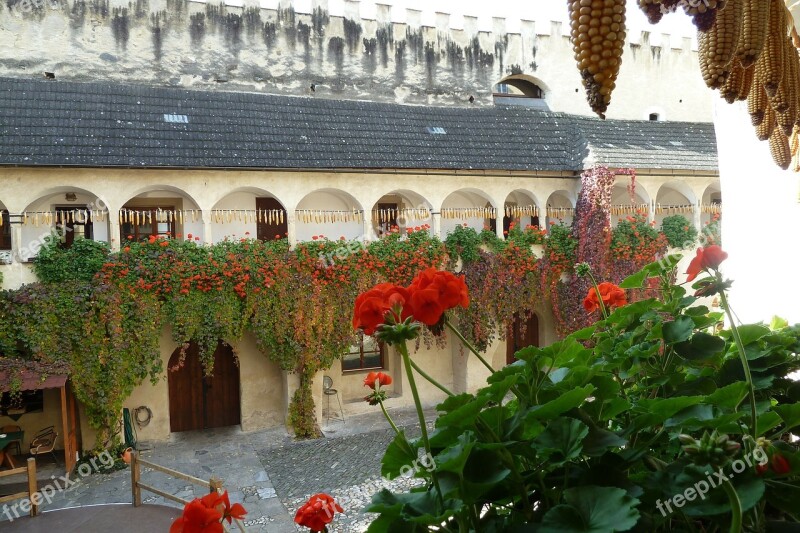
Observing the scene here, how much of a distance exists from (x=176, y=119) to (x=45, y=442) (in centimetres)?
675

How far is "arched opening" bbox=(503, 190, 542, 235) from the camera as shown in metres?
14.4

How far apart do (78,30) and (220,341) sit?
25.3 ft

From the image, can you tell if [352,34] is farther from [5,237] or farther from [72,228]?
[5,237]

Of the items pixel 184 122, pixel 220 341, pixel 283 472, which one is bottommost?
pixel 283 472

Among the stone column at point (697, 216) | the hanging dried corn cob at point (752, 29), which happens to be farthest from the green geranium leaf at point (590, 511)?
the stone column at point (697, 216)

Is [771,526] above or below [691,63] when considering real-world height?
below

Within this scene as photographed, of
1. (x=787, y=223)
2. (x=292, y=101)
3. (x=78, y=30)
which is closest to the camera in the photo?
(x=787, y=223)

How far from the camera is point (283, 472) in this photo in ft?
35.2

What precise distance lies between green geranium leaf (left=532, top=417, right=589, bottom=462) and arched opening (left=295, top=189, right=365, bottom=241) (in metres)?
12.1

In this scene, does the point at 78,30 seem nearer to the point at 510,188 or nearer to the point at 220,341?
the point at 220,341

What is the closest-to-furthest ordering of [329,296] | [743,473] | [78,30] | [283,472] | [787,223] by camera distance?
[743,473]
[787,223]
[283,472]
[329,296]
[78,30]

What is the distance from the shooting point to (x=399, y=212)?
14.3m

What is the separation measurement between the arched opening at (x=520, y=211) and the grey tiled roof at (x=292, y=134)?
0.96 metres

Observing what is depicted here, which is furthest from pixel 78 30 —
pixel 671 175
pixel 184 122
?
pixel 671 175
